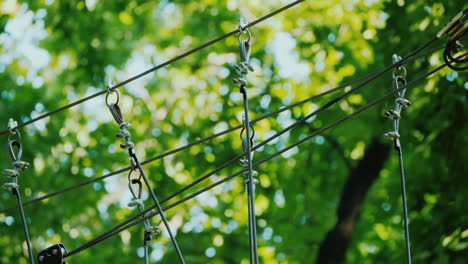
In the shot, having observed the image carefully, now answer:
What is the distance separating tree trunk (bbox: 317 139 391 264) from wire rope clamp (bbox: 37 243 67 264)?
3739 millimetres

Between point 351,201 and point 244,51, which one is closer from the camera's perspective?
point 244,51

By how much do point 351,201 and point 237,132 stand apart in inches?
58.0

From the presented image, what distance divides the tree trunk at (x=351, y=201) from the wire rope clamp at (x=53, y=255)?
12.3ft

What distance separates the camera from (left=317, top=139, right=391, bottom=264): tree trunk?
5.41 m

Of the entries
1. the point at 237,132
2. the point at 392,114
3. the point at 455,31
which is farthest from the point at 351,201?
the point at 455,31

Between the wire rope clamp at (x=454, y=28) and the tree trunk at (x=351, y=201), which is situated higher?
the tree trunk at (x=351, y=201)

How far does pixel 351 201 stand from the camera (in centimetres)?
569

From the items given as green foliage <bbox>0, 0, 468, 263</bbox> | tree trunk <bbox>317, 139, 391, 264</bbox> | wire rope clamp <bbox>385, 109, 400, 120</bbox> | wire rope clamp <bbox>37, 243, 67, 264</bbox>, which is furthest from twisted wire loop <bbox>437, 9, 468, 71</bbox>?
tree trunk <bbox>317, 139, 391, 264</bbox>

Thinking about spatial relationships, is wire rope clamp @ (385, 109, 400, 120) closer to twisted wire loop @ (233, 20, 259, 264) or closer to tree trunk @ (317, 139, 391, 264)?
twisted wire loop @ (233, 20, 259, 264)

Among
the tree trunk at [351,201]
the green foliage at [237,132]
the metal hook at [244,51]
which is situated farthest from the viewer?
the tree trunk at [351,201]

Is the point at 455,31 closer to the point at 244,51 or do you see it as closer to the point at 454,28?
the point at 454,28

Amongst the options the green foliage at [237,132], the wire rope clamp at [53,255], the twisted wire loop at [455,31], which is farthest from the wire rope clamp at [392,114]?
the green foliage at [237,132]

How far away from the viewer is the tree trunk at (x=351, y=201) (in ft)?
17.8

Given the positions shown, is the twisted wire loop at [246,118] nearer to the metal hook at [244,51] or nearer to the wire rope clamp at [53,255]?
the metal hook at [244,51]
